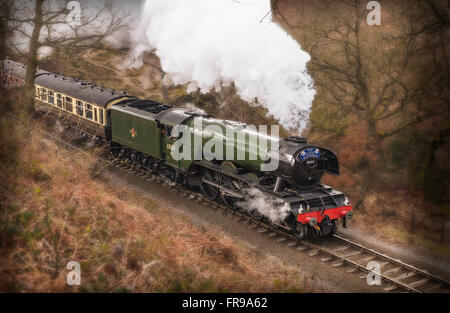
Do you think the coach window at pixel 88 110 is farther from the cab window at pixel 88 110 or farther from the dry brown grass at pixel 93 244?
the dry brown grass at pixel 93 244

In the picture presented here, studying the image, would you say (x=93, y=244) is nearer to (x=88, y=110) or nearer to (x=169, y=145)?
(x=169, y=145)

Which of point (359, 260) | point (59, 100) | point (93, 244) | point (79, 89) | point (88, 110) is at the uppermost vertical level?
point (79, 89)

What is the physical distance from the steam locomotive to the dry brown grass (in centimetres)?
159

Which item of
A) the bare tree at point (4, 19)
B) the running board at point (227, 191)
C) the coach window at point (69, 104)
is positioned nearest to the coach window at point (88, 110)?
the coach window at point (69, 104)

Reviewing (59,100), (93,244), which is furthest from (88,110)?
(93,244)

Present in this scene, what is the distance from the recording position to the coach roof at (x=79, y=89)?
1673cm

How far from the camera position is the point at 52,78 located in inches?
781

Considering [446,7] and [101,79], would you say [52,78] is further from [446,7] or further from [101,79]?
[446,7]

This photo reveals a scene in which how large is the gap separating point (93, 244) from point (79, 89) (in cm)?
1195

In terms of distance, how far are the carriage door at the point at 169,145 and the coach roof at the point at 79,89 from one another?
418 cm

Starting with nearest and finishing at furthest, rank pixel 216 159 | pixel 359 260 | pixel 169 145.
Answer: pixel 359 260, pixel 216 159, pixel 169 145

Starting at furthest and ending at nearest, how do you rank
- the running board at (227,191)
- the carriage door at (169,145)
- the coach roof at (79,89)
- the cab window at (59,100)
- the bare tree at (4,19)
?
the cab window at (59,100) → the coach roof at (79,89) → the carriage door at (169,145) → the running board at (227,191) → the bare tree at (4,19)

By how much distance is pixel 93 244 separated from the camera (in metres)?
7.78

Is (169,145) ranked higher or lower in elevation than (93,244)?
higher
